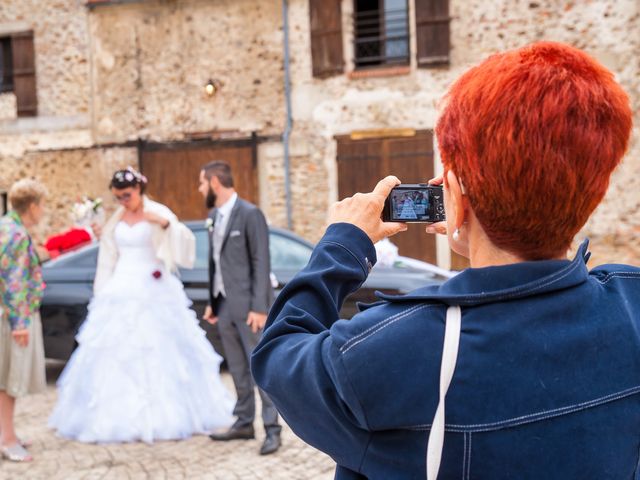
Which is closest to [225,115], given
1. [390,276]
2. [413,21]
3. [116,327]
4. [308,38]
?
[308,38]

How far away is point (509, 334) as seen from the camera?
1.09 m

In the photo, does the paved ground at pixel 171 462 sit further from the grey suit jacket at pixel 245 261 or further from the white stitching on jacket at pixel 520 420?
the white stitching on jacket at pixel 520 420

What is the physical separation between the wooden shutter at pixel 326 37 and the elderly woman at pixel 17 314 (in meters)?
10.3

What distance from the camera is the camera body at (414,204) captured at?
4.75ft

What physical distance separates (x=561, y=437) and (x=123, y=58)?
16501mm

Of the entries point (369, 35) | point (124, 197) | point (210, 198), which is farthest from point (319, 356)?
point (369, 35)

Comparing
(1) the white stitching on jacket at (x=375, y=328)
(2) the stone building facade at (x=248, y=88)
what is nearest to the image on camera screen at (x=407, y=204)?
(1) the white stitching on jacket at (x=375, y=328)

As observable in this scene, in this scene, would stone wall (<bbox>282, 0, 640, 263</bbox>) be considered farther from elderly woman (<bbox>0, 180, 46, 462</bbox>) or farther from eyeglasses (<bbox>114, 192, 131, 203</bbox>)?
elderly woman (<bbox>0, 180, 46, 462</bbox>)

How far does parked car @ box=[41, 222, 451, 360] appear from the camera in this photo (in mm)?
7711

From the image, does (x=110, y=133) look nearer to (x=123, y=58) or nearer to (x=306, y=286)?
(x=123, y=58)

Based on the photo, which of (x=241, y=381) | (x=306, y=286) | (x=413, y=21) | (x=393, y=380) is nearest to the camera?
(x=393, y=380)

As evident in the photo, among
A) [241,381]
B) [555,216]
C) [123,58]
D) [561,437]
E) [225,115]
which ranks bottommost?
[241,381]

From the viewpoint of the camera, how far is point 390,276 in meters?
7.91

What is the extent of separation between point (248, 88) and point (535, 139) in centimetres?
1501
